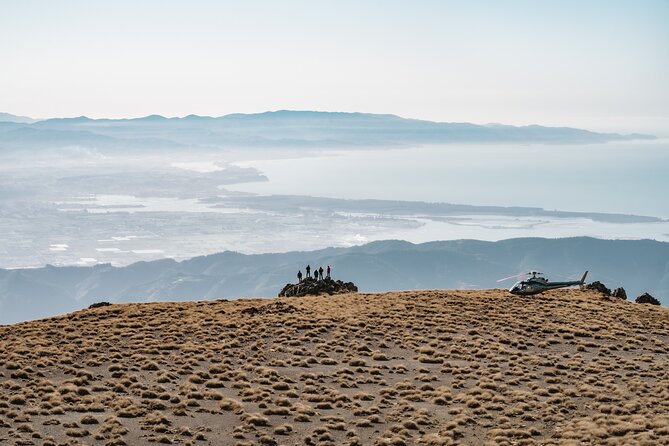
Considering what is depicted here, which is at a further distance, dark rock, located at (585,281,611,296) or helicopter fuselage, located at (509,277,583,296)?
dark rock, located at (585,281,611,296)

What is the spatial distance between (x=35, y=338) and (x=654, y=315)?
48.2 m

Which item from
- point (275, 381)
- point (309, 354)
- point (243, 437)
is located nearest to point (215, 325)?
point (309, 354)

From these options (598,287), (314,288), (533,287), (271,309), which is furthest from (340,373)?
(598,287)

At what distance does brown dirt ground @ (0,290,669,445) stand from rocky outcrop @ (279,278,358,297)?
5713 millimetres

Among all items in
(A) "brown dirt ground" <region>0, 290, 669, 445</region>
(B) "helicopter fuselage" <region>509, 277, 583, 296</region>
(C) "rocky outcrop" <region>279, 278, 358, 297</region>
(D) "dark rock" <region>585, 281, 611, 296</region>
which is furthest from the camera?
(D) "dark rock" <region>585, 281, 611, 296</region>

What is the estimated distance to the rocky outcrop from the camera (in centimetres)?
7544

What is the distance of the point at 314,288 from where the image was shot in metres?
75.9

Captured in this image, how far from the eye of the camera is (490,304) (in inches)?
2714

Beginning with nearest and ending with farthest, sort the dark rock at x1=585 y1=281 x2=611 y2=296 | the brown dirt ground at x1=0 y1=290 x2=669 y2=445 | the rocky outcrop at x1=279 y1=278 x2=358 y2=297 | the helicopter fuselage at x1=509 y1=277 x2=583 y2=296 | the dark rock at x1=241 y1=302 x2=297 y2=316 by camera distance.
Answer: the brown dirt ground at x1=0 y1=290 x2=669 y2=445
the dark rock at x1=241 y1=302 x2=297 y2=316
the helicopter fuselage at x1=509 y1=277 x2=583 y2=296
the rocky outcrop at x1=279 y1=278 x2=358 y2=297
the dark rock at x1=585 y1=281 x2=611 y2=296

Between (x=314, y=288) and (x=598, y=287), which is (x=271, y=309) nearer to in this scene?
(x=314, y=288)

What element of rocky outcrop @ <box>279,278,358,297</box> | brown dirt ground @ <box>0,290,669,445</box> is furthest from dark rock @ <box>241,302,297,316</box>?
rocky outcrop @ <box>279,278,358,297</box>

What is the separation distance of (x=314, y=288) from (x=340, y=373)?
28110mm

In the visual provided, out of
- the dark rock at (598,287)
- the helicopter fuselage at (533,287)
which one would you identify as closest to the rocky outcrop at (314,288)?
the helicopter fuselage at (533,287)

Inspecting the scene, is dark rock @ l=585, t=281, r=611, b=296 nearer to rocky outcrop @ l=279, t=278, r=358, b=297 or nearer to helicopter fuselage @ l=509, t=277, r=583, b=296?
helicopter fuselage @ l=509, t=277, r=583, b=296
